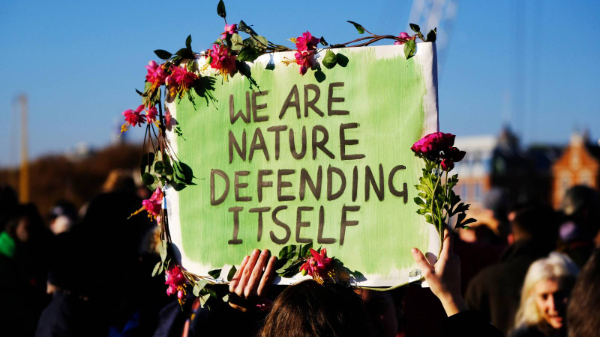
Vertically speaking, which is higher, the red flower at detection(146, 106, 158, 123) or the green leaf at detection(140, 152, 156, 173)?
the red flower at detection(146, 106, 158, 123)

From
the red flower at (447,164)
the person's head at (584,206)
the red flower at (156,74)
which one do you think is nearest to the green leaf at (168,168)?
the red flower at (156,74)

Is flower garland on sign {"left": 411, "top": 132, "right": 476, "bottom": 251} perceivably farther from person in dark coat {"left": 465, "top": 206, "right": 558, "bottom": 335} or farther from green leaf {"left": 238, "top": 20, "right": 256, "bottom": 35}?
person in dark coat {"left": 465, "top": 206, "right": 558, "bottom": 335}

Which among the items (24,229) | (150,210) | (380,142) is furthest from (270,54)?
(24,229)

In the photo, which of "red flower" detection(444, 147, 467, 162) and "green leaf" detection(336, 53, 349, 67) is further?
"green leaf" detection(336, 53, 349, 67)

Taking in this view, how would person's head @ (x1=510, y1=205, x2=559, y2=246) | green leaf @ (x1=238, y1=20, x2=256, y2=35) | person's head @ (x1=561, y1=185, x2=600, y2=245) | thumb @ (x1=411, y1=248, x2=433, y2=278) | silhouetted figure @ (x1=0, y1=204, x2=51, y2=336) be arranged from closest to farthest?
thumb @ (x1=411, y1=248, x2=433, y2=278) → green leaf @ (x1=238, y1=20, x2=256, y2=35) → silhouetted figure @ (x1=0, y1=204, x2=51, y2=336) → person's head @ (x1=510, y1=205, x2=559, y2=246) → person's head @ (x1=561, y1=185, x2=600, y2=245)

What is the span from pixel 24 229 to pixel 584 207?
4676 millimetres

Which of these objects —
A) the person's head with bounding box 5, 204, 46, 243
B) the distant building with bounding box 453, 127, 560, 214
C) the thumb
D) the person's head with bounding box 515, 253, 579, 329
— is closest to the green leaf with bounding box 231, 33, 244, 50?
the thumb

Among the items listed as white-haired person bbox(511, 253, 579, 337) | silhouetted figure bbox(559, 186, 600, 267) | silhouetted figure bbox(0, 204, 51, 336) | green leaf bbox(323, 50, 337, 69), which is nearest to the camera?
green leaf bbox(323, 50, 337, 69)

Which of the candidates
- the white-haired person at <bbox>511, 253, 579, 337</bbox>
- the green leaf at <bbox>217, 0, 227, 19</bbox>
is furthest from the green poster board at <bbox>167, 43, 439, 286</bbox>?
the white-haired person at <bbox>511, 253, 579, 337</bbox>

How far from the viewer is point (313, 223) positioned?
224 centimetres

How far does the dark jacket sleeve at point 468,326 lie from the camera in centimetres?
189

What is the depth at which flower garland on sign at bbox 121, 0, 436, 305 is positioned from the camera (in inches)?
87.0

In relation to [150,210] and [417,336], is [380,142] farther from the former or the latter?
[417,336]

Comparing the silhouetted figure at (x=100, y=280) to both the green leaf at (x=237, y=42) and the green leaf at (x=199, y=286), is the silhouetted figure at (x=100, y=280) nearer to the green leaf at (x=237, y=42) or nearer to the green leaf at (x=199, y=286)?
the green leaf at (x=199, y=286)
